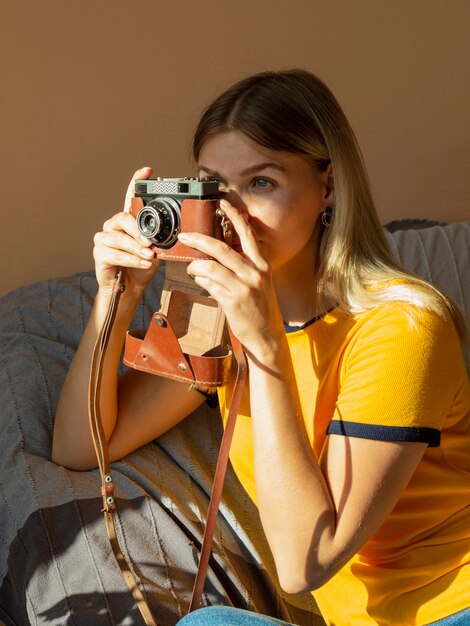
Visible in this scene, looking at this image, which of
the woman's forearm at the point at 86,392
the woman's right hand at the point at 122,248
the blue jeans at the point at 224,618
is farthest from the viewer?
the woman's forearm at the point at 86,392

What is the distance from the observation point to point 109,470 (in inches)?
47.2

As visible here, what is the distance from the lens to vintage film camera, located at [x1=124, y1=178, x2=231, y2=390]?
1083 mm

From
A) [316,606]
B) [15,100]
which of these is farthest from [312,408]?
[15,100]

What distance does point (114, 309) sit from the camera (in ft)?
4.03

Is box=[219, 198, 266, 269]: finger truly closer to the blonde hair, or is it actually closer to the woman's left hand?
the woman's left hand

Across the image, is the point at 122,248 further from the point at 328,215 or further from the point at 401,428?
the point at 401,428

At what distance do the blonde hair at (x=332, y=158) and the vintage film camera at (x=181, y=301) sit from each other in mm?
136

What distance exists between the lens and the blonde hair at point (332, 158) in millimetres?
1203

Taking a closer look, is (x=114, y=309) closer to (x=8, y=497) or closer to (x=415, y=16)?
(x=8, y=497)

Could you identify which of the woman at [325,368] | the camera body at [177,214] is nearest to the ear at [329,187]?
the woman at [325,368]

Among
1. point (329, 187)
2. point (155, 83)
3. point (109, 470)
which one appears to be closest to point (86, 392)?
point (109, 470)

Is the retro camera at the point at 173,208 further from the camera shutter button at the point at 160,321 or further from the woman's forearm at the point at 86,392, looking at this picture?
the woman's forearm at the point at 86,392

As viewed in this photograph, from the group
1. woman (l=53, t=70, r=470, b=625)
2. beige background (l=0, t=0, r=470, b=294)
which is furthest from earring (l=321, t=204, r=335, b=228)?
beige background (l=0, t=0, r=470, b=294)

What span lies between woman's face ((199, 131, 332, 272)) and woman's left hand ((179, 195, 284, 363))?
0.09 meters
